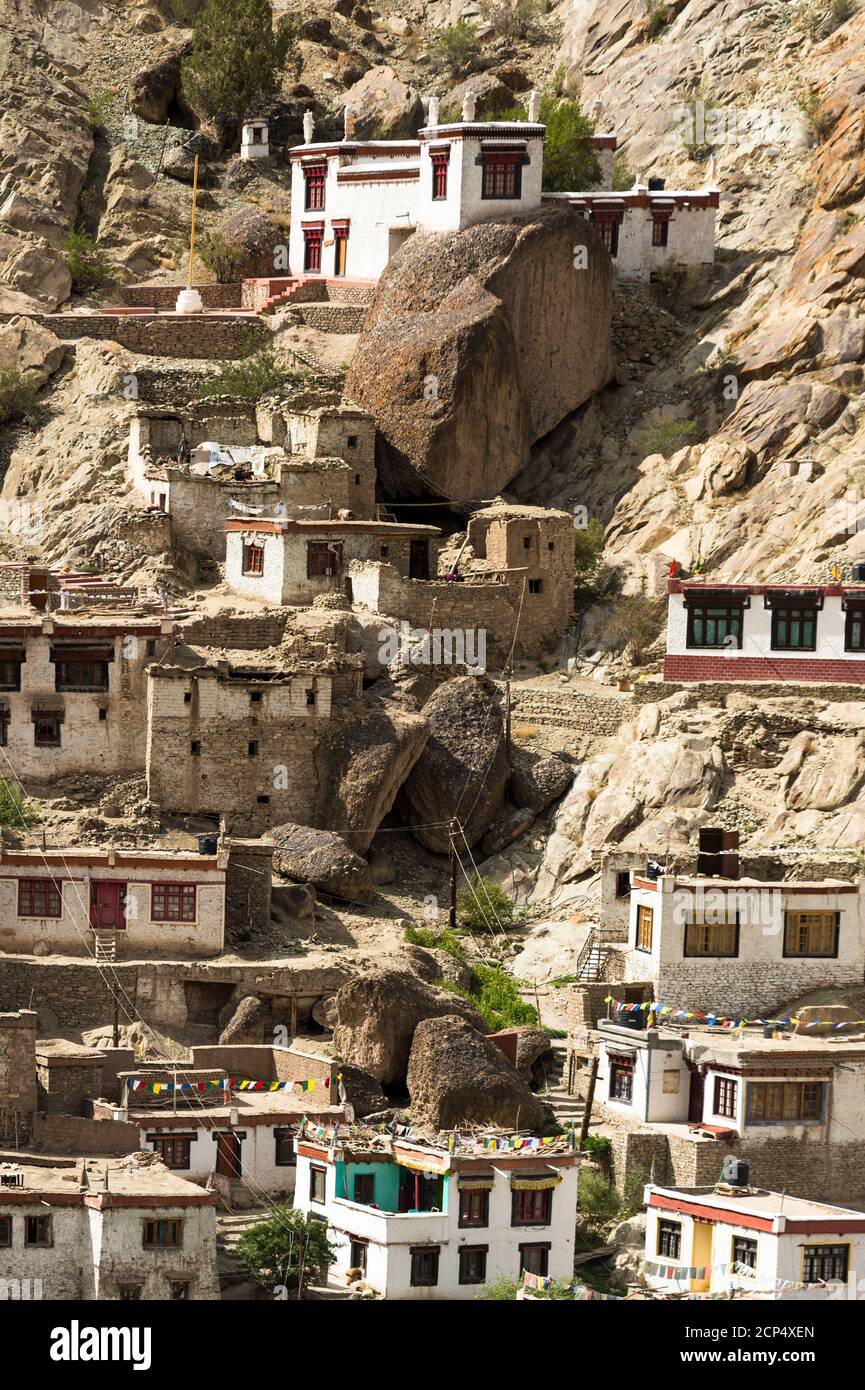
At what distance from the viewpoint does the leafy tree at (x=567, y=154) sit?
344 feet

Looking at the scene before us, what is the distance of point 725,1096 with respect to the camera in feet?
246

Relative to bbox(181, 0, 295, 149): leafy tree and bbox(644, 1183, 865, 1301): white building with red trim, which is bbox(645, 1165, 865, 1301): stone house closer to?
bbox(644, 1183, 865, 1301): white building with red trim

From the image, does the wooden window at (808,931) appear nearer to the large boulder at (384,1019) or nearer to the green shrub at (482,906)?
the large boulder at (384,1019)

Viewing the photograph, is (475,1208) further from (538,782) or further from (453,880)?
(538,782)

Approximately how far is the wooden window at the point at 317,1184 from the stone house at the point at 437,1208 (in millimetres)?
18

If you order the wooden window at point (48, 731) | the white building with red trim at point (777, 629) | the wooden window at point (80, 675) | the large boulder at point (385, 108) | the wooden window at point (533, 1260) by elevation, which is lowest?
the wooden window at point (533, 1260)

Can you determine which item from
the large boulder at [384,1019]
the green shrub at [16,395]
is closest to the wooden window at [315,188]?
the green shrub at [16,395]

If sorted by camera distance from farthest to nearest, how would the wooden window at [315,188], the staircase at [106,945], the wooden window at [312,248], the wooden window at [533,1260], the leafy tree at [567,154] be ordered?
the wooden window at [315,188] → the wooden window at [312,248] → the leafy tree at [567,154] → the staircase at [106,945] → the wooden window at [533,1260]

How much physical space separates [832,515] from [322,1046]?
22400mm

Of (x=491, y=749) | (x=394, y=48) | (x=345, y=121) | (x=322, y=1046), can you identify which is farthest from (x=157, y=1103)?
(x=394, y=48)

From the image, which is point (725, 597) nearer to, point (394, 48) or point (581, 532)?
point (581, 532)

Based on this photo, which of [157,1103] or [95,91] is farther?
[95,91]

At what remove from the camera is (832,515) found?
92625 millimetres

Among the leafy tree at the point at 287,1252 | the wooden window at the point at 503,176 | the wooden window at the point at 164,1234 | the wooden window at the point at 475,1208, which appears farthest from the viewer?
the wooden window at the point at 503,176
